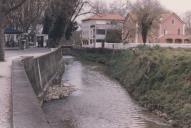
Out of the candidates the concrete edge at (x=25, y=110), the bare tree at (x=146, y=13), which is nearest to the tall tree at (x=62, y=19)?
the bare tree at (x=146, y=13)

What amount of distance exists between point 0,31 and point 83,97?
31.0 ft

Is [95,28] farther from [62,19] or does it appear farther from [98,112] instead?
[98,112]

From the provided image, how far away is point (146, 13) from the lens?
265ft

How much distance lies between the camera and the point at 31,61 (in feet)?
80.5

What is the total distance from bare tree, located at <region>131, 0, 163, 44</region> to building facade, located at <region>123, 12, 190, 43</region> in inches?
74.2

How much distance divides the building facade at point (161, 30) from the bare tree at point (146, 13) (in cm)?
188

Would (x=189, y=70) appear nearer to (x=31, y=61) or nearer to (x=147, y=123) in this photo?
(x=147, y=123)

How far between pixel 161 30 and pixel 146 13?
28.6m

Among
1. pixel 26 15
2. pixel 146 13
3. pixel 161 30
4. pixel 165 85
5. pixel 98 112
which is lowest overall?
pixel 98 112

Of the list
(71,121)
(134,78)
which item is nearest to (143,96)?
(134,78)

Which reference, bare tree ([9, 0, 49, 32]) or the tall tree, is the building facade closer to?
the tall tree

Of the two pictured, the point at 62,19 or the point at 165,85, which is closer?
the point at 165,85

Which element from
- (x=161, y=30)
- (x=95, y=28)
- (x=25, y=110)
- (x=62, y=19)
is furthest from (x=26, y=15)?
(x=95, y=28)

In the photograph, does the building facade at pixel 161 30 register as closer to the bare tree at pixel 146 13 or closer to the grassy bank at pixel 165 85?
the bare tree at pixel 146 13
